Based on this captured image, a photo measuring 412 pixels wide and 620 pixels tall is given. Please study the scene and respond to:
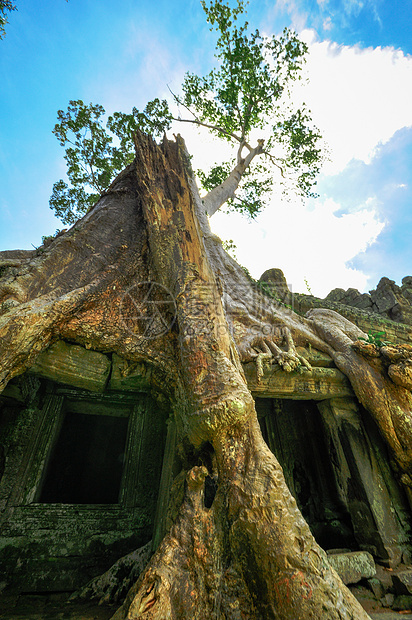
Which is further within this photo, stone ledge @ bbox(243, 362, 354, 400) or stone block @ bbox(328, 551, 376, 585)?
stone ledge @ bbox(243, 362, 354, 400)

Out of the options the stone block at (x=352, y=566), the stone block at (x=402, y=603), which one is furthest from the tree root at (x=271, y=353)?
the stone block at (x=402, y=603)

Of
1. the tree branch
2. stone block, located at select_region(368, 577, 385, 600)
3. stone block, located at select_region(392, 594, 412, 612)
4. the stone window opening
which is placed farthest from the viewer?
the tree branch

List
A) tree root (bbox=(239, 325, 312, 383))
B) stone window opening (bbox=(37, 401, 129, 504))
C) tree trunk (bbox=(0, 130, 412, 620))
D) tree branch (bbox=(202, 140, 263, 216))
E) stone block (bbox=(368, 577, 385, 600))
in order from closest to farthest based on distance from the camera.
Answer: tree trunk (bbox=(0, 130, 412, 620))
stone block (bbox=(368, 577, 385, 600))
tree root (bbox=(239, 325, 312, 383))
stone window opening (bbox=(37, 401, 129, 504))
tree branch (bbox=(202, 140, 263, 216))

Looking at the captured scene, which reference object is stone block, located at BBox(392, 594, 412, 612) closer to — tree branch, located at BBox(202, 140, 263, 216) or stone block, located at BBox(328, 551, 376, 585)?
stone block, located at BBox(328, 551, 376, 585)

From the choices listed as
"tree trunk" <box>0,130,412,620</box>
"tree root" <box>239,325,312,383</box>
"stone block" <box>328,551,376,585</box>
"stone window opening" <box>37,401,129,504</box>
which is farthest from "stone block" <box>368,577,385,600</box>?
"stone window opening" <box>37,401,129,504</box>

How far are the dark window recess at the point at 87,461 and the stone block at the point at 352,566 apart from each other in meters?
4.40

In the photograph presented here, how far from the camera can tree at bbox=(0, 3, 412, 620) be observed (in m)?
1.58

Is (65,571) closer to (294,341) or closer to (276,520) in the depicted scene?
(276,520)

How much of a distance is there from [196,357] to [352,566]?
2.45 meters

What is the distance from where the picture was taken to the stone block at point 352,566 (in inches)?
99.9

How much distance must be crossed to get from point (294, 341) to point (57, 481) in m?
5.34

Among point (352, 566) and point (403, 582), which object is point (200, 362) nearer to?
point (352, 566)

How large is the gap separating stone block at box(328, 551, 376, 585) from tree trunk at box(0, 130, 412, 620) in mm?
1004

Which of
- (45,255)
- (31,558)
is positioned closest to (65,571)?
(31,558)
